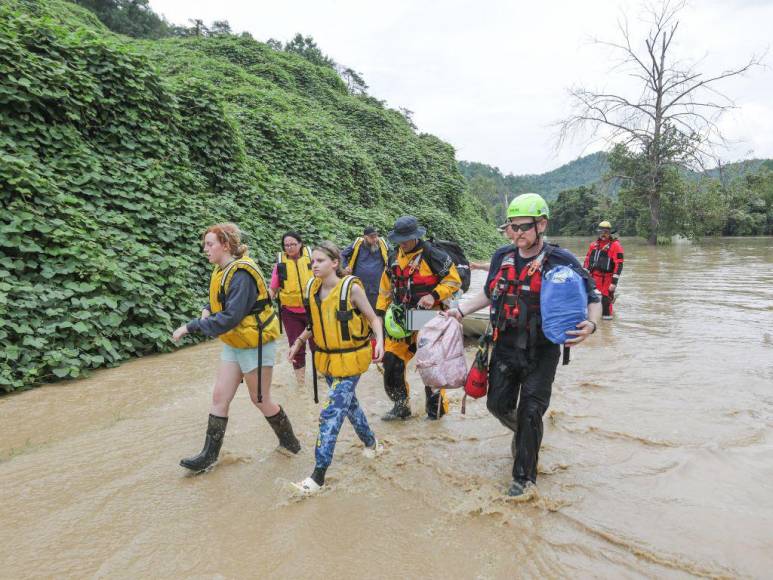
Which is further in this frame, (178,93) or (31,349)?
(178,93)

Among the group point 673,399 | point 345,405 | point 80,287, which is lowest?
point 673,399

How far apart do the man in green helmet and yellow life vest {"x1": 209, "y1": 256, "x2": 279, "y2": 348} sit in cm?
177

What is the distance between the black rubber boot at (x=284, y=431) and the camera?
3959mm

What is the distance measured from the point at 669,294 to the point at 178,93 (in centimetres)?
1335

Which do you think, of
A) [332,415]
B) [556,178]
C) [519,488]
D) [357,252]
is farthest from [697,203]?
[556,178]

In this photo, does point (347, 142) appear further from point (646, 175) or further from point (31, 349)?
point (646, 175)

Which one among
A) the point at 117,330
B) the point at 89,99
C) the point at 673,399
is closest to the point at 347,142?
the point at 89,99

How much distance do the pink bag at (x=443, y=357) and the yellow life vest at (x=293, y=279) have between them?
2438 mm

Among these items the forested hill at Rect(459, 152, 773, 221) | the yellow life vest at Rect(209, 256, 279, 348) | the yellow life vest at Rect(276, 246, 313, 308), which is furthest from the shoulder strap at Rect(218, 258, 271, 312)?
the forested hill at Rect(459, 152, 773, 221)

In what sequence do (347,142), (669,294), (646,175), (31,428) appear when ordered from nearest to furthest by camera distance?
(31,428) < (669,294) < (347,142) < (646,175)

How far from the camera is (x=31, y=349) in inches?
223

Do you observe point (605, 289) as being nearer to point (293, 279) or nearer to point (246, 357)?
point (293, 279)

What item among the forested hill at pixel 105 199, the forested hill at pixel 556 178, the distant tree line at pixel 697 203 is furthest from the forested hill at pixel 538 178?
the forested hill at pixel 105 199

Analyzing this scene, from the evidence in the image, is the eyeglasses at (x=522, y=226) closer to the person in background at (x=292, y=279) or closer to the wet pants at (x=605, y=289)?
the person in background at (x=292, y=279)
